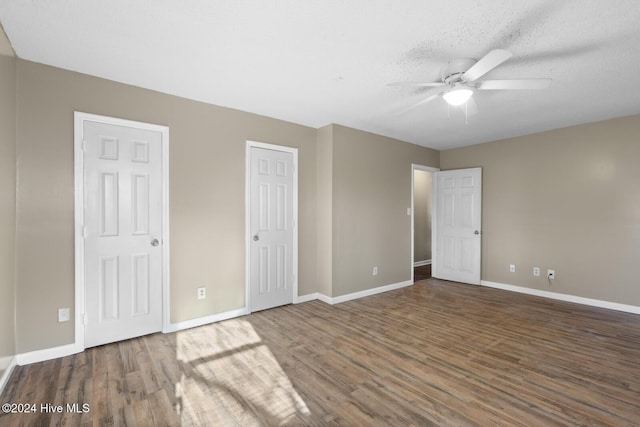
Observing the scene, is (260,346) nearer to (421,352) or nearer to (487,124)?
(421,352)

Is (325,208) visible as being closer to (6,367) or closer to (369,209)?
(369,209)

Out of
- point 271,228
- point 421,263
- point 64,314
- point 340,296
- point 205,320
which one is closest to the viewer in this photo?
point 64,314

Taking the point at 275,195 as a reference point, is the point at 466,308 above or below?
below

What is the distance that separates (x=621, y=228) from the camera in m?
3.87

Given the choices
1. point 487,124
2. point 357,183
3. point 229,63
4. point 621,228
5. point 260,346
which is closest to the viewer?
point 229,63

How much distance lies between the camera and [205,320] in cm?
333

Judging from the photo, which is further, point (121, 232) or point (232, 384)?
point (121, 232)

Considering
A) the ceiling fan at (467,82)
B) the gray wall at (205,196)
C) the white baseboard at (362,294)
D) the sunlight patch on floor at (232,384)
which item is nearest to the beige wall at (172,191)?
the gray wall at (205,196)

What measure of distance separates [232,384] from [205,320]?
1326mm

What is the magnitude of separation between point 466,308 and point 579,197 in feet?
7.71

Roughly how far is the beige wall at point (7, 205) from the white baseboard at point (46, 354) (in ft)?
0.30

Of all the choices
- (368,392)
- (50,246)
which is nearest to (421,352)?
(368,392)

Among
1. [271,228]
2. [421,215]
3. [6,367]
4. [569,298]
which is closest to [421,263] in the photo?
[421,215]

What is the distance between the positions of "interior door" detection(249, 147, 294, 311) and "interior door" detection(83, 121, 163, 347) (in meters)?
1.08
